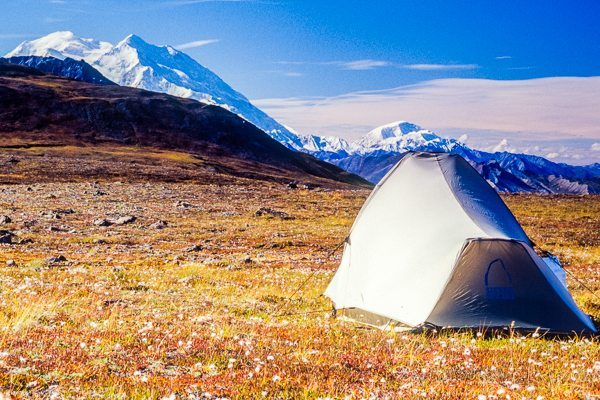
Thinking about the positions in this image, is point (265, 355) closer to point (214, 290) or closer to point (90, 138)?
point (214, 290)

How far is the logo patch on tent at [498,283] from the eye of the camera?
13828 mm

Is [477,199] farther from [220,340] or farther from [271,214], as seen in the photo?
[271,214]

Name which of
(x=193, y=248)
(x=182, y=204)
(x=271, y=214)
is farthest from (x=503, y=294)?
(x=182, y=204)

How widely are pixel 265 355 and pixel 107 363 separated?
2.76 meters

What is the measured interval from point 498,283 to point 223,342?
7.28 metres

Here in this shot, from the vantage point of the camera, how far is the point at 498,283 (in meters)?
13.9

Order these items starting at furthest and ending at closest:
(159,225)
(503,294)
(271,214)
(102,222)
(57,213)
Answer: (271,214) < (57,213) < (159,225) < (102,222) < (503,294)

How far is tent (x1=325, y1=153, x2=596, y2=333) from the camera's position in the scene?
1370 cm

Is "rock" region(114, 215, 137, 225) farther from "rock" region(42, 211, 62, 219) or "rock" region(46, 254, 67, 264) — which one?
"rock" region(46, 254, 67, 264)

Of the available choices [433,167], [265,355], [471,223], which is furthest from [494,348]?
[433,167]

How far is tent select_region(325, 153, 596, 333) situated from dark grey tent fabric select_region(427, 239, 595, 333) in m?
0.03

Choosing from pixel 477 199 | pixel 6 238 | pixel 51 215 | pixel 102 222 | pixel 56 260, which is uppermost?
pixel 477 199

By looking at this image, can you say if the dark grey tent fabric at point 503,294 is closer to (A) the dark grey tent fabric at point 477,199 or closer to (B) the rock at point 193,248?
(A) the dark grey tent fabric at point 477,199

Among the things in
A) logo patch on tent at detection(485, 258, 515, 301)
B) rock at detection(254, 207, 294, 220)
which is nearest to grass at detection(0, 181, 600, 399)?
logo patch on tent at detection(485, 258, 515, 301)
